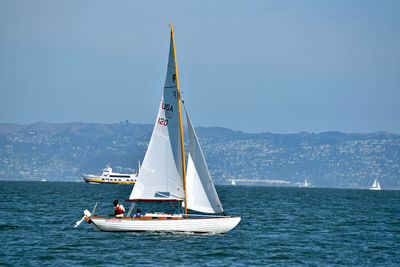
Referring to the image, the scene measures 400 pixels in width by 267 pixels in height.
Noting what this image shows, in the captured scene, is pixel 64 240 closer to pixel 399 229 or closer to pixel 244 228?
pixel 244 228

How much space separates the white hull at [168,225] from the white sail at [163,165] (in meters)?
2.19

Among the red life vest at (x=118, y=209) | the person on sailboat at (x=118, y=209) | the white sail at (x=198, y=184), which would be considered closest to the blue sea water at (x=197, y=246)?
the person on sailboat at (x=118, y=209)

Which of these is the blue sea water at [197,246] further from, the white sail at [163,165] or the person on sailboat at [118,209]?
the white sail at [163,165]

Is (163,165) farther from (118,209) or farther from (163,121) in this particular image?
(118,209)

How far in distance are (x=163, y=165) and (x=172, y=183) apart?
139 cm

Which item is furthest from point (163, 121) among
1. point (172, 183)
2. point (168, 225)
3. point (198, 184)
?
point (168, 225)

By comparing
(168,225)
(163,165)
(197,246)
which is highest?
(163,165)

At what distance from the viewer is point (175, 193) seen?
142 feet

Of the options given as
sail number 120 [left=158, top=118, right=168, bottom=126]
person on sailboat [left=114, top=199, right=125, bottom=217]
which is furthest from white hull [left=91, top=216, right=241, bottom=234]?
sail number 120 [left=158, top=118, right=168, bottom=126]

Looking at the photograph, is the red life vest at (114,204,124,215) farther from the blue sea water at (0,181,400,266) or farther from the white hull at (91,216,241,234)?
the blue sea water at (0,181,400,266)

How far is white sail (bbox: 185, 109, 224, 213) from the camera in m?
42.7

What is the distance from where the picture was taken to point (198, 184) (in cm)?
4303

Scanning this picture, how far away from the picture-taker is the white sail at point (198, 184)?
42.7m

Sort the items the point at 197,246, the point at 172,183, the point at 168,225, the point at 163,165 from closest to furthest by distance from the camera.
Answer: the point at 197,246
the point at 168,225
the point at 172,183
the point at 163,165
